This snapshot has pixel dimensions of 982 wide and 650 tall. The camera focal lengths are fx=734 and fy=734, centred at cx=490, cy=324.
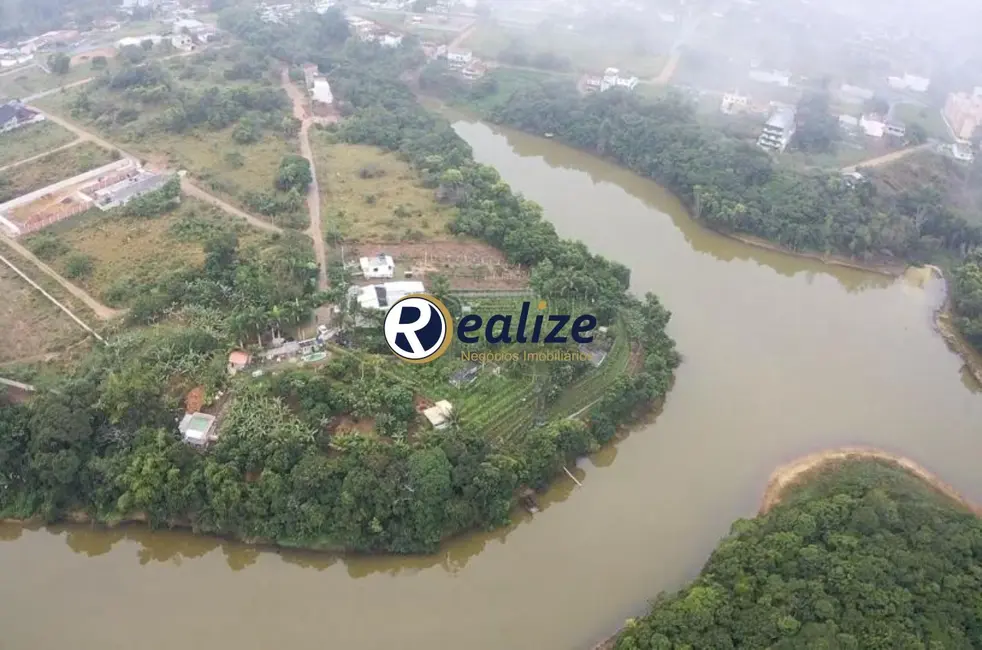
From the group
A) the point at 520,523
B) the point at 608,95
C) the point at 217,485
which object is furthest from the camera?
the point at 608,95

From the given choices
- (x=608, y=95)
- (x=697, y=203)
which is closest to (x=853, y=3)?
(x=608, y=95)

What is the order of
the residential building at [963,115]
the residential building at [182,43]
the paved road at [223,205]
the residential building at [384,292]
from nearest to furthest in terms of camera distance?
the residential building at [384,292], the paved road at [223,205], the residential building at [963,115], the residential building at [182,43]

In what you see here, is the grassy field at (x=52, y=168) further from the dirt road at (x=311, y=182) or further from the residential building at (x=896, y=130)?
the residential building at (x=896, y=130)

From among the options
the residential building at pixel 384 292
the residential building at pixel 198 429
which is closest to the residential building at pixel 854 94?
the residential building at pixel 384 292

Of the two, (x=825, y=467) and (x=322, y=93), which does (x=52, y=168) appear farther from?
(x=825, y=467)

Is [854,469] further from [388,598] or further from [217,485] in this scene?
[217,485]

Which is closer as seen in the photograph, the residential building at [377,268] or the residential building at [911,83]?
the residential building at [377,268]
